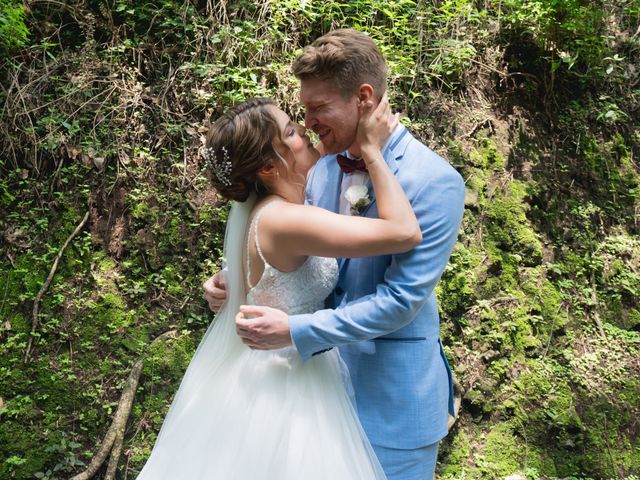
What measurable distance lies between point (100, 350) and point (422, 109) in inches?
129

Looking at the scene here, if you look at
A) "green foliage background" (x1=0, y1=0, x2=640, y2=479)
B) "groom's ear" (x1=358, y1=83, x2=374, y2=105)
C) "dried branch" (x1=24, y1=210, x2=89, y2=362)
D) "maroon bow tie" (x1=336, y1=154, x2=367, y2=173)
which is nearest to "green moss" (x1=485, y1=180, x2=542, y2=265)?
"green foliage background" (x1=0, y1=0, x2=640, y2=479)

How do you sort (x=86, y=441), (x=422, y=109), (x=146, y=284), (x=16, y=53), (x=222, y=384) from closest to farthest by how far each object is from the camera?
(x=222, y=384) → (x=86, y=441) → (x=146, y=284) → (x=16, y=53) → (x=422, y=109)

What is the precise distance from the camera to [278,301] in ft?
7.17

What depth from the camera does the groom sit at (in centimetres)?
199

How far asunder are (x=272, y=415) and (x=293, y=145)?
0.98 metres

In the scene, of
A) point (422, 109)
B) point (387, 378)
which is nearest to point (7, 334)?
point (387, 378)

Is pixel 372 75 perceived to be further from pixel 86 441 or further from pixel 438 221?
pixel 86 441

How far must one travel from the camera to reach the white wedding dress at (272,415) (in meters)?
2.02

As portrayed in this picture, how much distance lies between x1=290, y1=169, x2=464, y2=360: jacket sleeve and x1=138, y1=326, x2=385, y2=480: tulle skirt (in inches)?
7.1

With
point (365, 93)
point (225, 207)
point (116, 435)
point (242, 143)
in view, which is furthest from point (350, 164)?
point (116, 435)

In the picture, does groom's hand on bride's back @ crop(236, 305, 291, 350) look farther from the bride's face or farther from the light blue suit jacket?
the bride's face

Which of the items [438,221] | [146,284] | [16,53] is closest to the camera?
[438,221]

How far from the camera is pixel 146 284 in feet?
13.9

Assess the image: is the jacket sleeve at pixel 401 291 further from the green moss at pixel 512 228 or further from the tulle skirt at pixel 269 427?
the green moss at pixel 512 228
